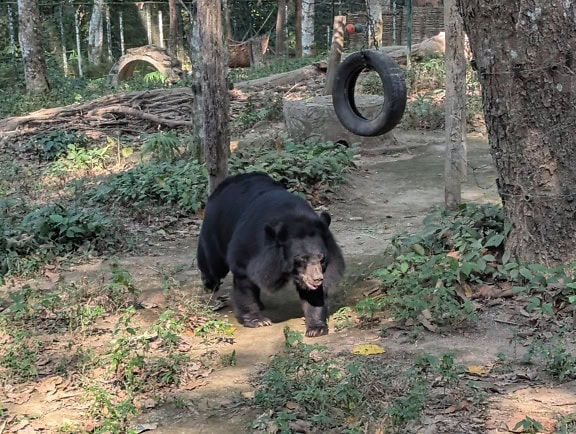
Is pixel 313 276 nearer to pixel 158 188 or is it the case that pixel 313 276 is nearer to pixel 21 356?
pixel 21 356

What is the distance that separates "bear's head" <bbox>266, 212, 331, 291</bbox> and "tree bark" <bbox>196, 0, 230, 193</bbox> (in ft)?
6.91

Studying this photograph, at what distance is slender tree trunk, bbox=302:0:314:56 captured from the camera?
885 inches

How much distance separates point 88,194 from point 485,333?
6.15 m

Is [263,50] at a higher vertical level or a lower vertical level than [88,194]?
higher

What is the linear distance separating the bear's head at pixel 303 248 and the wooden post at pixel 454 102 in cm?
331

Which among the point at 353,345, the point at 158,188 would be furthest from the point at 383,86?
the point at 158,188

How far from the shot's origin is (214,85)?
7.15 meters

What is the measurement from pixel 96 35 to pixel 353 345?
72.4 ft

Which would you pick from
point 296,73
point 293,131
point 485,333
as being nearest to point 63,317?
point 485,333

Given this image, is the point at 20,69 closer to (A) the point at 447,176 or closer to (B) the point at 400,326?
(A) the point at 447,176

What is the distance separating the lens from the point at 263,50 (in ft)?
76.4

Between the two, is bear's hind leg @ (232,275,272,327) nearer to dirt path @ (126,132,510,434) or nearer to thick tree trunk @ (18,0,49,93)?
dirt path @ (126,132,510,434)

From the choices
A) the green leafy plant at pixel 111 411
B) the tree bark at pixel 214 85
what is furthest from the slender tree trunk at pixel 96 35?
the green leafy plant at pixel 111 411

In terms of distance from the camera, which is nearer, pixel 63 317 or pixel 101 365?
pixel 101 365
